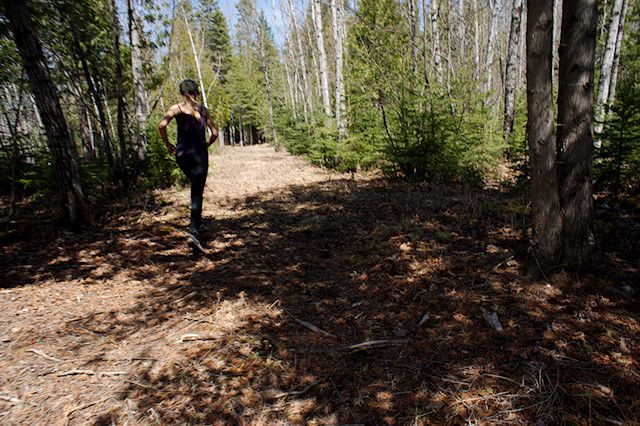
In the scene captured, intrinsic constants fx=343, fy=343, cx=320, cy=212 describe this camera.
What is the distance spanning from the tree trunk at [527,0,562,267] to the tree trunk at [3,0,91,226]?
6.14 m

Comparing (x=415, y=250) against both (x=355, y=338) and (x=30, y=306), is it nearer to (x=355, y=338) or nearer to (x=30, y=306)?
(x=355, y=338)

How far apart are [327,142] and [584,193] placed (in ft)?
28.0

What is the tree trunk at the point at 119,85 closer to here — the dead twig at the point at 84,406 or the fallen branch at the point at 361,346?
the dead twig at the point at 84,406

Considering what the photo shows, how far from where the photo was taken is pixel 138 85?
8391mm

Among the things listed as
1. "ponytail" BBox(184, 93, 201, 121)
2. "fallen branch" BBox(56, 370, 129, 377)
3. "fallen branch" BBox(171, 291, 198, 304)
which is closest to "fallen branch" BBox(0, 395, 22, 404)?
"fallen branch" BBox(56, 370, 129, 377)

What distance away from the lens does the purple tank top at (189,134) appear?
183 inches

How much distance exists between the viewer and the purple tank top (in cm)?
464

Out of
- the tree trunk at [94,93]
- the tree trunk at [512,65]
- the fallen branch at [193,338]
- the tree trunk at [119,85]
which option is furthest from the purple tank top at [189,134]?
the tree trunk at [512,65]

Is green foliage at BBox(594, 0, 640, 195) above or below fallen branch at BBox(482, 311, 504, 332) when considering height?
above

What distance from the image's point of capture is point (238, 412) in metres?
2.13

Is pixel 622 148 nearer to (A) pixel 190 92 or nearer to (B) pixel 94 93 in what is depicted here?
(A) pixel 190 92

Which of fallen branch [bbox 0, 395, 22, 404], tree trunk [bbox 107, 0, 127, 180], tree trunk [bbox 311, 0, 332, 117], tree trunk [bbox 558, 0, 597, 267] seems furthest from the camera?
tree trunk [bbox 311, 0, 332, 117]

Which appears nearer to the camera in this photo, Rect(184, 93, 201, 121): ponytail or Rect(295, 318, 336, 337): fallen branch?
Rect(295, 318, 336, 337): fallen branch

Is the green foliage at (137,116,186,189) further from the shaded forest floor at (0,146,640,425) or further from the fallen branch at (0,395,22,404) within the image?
the fallen branch at (0,395,22,404)
